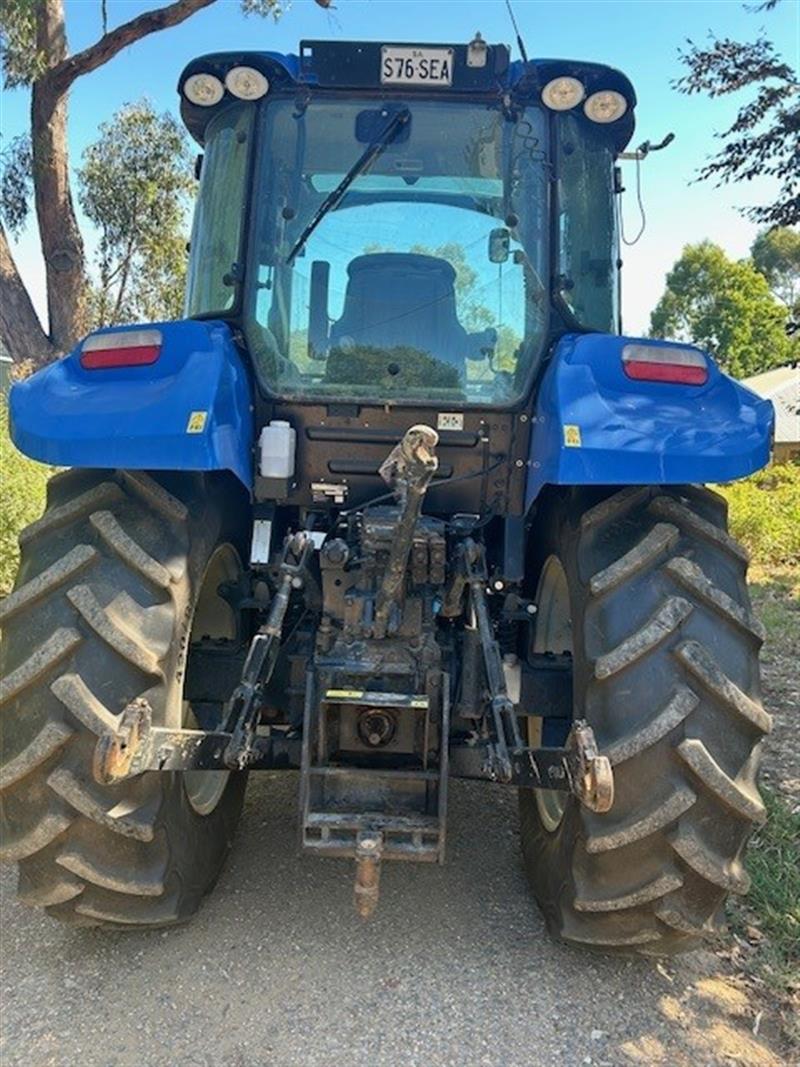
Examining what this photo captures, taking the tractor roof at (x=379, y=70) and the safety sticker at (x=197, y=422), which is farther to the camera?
the tractor roof at (x=379, y=70)

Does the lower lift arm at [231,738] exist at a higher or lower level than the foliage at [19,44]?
lower

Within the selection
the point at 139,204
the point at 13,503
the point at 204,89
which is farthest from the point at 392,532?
the point at 139,204

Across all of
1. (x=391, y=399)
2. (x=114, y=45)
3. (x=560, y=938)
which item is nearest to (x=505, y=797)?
(x=560, y=938)

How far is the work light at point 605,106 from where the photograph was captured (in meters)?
3.02

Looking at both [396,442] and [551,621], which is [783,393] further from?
[396,442]

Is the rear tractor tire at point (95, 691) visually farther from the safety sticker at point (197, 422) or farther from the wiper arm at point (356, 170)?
the wiper arm at point (356, 170)

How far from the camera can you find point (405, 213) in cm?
302

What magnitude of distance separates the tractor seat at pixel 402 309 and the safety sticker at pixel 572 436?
601 millimetres

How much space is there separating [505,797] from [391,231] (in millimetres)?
2311

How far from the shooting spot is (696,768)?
7.16ft

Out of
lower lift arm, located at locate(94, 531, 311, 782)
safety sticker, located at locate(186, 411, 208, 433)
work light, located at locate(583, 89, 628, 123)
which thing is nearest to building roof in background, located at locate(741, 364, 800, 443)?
work light, located at locate(583, 89, 628, 123)

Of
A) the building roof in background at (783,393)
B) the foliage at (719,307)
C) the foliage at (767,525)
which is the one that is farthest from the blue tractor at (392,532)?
the foliage at (719,307)

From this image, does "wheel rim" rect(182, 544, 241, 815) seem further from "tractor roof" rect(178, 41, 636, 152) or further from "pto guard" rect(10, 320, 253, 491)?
"tractor roof" rect(178, 41, 636, 152)

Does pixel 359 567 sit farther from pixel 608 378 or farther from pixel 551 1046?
pixel 551 1046
